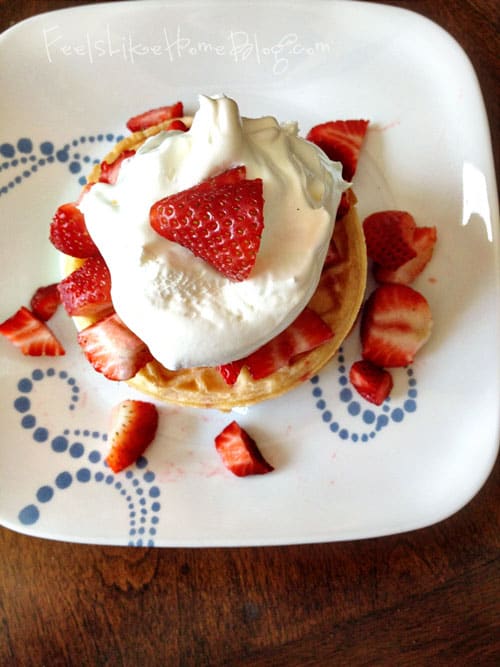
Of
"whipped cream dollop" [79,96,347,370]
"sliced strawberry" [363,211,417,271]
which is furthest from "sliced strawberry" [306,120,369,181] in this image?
"whipped cream dollop" [79,96,347,370]

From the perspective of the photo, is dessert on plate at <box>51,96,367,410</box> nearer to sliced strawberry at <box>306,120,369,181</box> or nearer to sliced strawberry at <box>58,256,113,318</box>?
sliced strawberry at <box>58,256,113,318</box>

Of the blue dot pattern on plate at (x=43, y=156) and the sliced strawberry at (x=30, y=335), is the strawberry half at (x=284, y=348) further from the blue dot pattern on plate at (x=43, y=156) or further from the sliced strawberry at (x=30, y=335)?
the blue dot pattern on plate at (x=43, y=156)

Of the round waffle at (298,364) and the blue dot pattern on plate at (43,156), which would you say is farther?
the blue dot pattern on plate at (43,156)

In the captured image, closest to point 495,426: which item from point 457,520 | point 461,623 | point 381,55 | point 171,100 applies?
point 457,520

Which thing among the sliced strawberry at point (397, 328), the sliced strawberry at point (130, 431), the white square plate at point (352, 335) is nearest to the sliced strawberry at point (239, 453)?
the white square plate at point (352, 335)

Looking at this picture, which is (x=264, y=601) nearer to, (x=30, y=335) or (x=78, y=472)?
(x=78, y=472)

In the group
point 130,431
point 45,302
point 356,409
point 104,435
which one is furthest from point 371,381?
point 45,302
